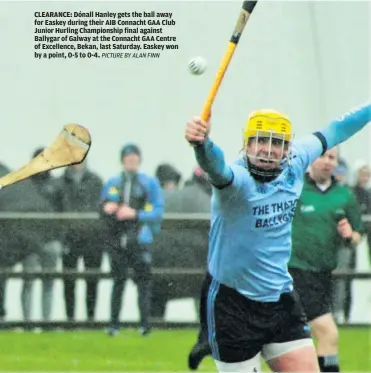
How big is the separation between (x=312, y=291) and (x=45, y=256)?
3837 mm

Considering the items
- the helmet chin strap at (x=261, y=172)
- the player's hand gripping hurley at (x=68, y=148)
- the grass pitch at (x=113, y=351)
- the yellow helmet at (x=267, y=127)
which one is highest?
the yellow helmet at (x=267, y=127)

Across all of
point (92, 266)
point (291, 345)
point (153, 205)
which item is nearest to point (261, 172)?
point (291, 345)

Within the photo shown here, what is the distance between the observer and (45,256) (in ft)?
35.7

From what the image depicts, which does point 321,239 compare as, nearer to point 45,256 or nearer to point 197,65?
point 197,65

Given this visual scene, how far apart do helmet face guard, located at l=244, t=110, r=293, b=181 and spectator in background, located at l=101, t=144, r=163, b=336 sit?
4.57 meters

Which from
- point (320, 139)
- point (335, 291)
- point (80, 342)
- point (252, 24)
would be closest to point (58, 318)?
point (80, 342)

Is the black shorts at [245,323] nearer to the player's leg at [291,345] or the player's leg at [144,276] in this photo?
the player's leg at [291,345]

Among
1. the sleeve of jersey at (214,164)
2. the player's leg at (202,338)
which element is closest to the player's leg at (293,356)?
the player's leg at (202,338)

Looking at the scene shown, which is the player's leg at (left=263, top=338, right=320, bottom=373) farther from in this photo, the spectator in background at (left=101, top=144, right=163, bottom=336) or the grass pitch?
the spectator in background at (left=101, top=144, right=163, bottom=336)

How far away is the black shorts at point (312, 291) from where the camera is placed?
7586 mm

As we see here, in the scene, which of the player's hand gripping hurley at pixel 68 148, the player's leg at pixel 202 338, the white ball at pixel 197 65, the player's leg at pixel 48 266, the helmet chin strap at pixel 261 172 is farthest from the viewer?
the player's leg at pixel 48 266

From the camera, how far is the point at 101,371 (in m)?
8.88

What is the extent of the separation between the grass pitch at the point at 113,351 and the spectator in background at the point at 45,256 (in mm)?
281

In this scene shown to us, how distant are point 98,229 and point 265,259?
16.5 feet
